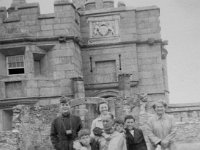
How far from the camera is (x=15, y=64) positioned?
2638 centimetres

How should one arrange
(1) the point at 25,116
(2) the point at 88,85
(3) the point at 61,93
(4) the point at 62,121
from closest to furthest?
(4) the point at 62,121 < (1) the point at 25,116 < (3) the point at 61,93 < (2) the point at 88,85

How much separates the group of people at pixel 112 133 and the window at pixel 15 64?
48.4 feet

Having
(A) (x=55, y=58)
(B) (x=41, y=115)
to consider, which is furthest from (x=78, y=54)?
(B) (x=41, y=115)

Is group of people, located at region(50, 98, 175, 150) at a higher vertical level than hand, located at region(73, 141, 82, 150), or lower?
higher

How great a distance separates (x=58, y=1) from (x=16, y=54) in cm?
333

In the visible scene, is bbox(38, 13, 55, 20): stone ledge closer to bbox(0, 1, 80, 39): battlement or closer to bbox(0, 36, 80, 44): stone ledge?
bbox(0, 1, 80, 39): battlement

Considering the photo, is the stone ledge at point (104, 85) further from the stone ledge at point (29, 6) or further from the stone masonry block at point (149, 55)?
the stone ledge at point (29, 6)

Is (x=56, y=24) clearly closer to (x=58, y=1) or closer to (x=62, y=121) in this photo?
(x=58, y=1)

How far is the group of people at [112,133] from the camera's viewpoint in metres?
9.88

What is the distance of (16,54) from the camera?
2630 centimetres

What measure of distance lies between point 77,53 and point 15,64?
3.13 metres

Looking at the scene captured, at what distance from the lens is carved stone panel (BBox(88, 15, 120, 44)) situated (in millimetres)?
28000

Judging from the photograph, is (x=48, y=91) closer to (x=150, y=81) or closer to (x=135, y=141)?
(x=150, y=81)

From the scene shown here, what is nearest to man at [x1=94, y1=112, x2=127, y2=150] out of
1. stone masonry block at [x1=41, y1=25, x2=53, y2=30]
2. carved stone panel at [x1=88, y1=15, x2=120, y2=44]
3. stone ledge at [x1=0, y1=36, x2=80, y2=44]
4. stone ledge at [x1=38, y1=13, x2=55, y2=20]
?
stone ledge at [x1=0, y1=36, x2=80, y2=44]
